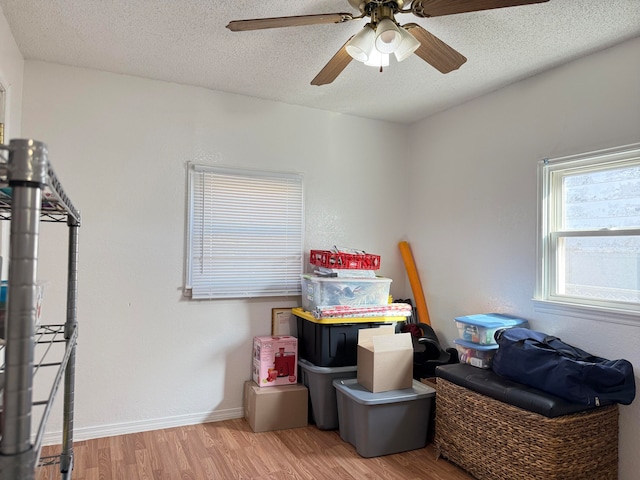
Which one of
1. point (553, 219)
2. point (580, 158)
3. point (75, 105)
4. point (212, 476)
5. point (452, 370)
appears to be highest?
point (75, 105)

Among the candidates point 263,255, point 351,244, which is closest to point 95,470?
point 263,255

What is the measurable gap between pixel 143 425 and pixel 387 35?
292 centimetres

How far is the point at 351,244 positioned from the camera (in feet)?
12.3

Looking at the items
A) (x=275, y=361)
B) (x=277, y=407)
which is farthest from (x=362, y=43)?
(x=277, y=407)

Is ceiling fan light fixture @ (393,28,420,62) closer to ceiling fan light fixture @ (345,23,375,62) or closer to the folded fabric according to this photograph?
ceiling fan light fixture @ (345,23,375,62)

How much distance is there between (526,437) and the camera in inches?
83.6

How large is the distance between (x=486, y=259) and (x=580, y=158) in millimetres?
942

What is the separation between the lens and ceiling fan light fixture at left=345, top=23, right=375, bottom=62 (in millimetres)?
1893

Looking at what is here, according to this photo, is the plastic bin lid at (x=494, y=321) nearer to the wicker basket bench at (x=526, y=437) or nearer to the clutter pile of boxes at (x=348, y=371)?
the wicker basket bench at (x=526, y=437)

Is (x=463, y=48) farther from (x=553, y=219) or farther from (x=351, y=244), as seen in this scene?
(x=351, y=244)

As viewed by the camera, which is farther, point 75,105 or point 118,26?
point 75,105

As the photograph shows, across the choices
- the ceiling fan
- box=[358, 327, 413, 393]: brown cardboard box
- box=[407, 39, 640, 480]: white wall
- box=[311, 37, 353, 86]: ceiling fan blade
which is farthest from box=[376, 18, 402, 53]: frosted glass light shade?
box=[358, 327, 413, 393]: brown cardboard box

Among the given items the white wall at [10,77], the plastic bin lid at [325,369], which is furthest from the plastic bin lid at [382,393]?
the white wall at [10,77]

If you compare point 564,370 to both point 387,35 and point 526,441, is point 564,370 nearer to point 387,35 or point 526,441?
point 526,441
